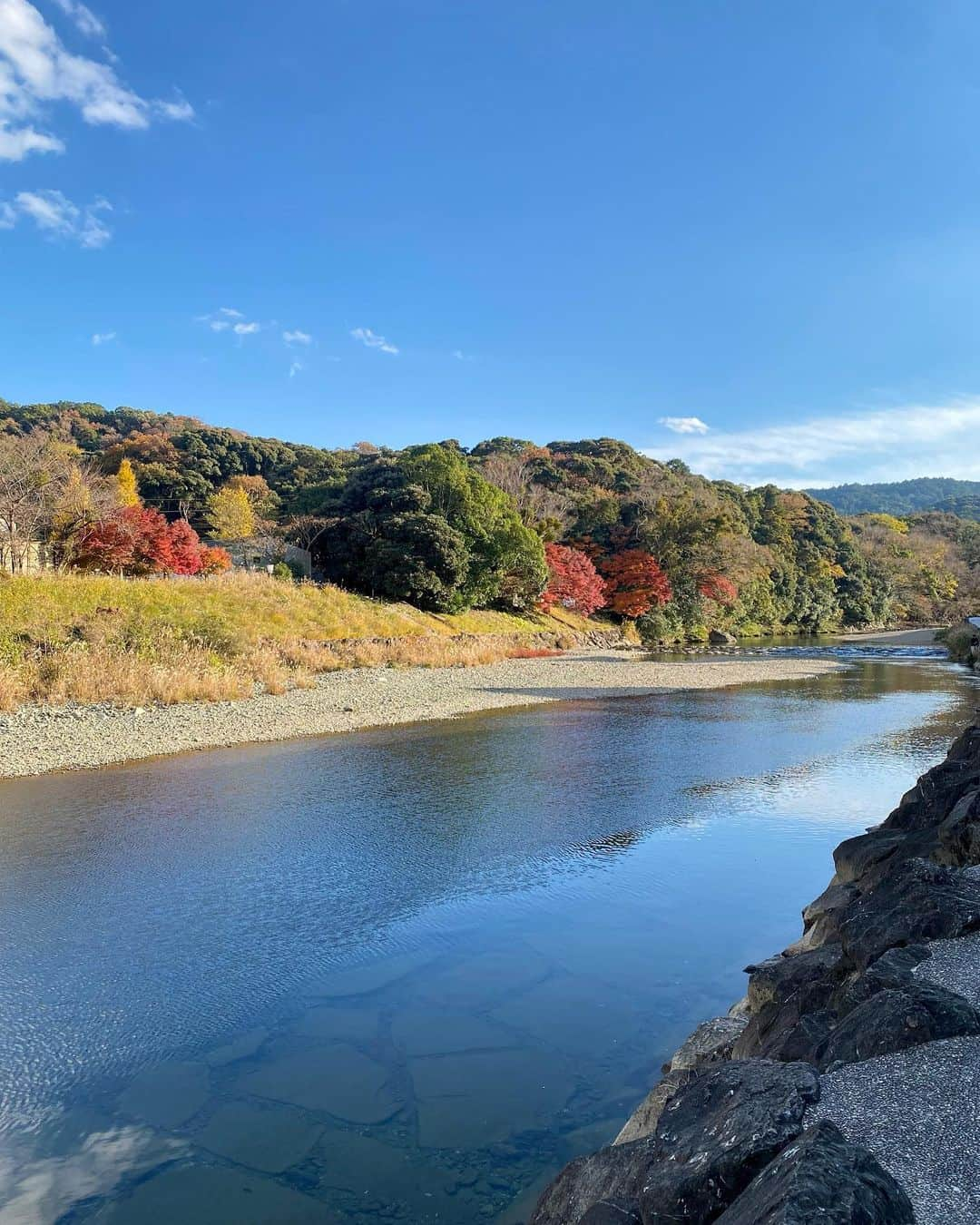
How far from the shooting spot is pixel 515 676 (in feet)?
80.8

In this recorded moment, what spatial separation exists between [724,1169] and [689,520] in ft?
145


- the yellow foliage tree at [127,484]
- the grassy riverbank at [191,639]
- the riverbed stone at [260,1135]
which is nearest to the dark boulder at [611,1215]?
the riverbed stone at [260,1135]

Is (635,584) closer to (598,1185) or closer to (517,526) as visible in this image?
(517,526)

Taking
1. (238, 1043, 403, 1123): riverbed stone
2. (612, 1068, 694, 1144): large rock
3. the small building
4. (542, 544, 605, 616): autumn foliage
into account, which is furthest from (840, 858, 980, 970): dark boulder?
(542, 544, 605, 616): autumn foliage

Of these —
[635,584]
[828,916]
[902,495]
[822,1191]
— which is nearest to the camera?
[822,1191]

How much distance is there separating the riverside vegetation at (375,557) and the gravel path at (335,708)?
1.17 m

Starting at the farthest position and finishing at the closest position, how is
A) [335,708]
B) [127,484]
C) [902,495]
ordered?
[902,495] → [127,484] → [335,708]

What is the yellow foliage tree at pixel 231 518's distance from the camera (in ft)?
121

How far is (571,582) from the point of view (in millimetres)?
39969

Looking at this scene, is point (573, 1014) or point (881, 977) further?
point (573, 1014)

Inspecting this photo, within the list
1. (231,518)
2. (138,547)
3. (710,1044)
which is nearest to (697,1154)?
(710,1044)

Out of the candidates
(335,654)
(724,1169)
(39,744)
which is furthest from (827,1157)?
(335,654)

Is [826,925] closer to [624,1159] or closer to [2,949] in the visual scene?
[624,1159]

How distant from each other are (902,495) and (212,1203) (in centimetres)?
15685
